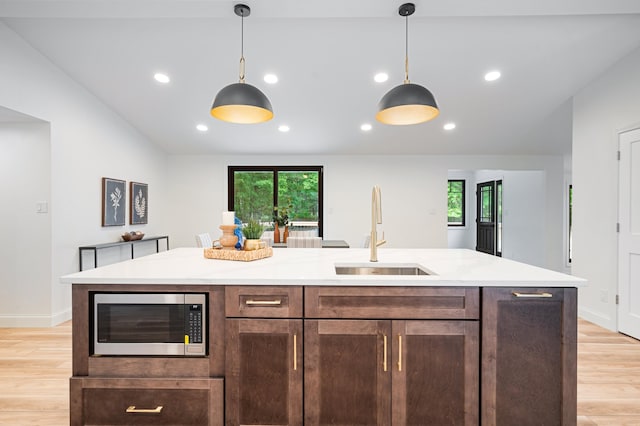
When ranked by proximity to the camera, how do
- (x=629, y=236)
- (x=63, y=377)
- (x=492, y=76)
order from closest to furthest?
(x=63, y=377), (x=629, y=236), (x=492, y=76)

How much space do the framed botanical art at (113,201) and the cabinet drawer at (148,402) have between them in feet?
11.4

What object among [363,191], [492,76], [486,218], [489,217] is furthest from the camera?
[486,218]

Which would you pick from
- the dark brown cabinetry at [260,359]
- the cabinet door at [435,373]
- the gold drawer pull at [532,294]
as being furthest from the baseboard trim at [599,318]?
the dark brown cabinetry at [260,359]

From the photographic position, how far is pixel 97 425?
151cm

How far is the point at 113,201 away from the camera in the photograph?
182 inches

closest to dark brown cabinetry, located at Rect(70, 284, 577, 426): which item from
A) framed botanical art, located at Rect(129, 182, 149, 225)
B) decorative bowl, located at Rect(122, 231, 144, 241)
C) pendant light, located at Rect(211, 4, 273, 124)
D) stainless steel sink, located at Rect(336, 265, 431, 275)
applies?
stainless steel sink, located at Rect(336, 265, 431, 275)

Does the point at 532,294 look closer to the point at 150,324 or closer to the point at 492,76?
the point at 150,324

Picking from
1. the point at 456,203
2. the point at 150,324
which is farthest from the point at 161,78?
the point at 456,203

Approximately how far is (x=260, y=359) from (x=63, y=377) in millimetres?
1990

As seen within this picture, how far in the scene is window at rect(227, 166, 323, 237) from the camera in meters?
6.32

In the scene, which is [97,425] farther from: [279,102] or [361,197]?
[361,197]

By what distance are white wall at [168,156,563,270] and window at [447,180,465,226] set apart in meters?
2.84

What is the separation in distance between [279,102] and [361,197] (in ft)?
8.40

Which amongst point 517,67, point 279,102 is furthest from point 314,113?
point 517,67
